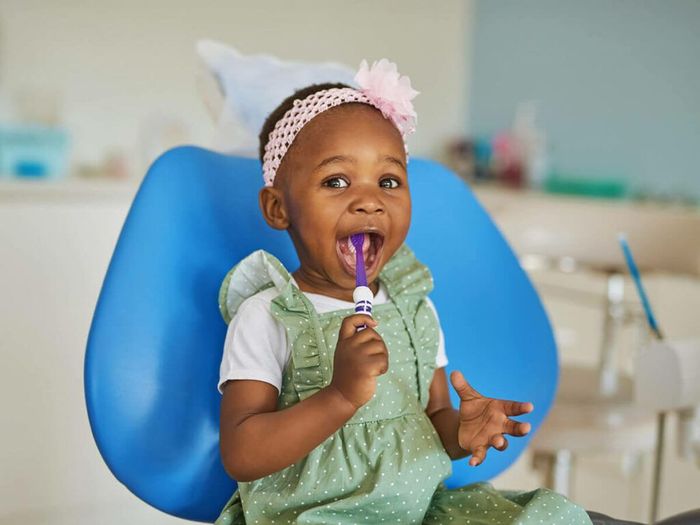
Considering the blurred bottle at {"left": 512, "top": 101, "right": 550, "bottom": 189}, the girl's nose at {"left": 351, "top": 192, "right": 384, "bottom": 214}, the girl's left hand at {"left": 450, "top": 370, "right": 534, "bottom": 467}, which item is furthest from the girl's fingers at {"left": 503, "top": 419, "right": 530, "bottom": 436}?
the blurred bottle at {"left": 512, "top": 101, "right": 550, "bottom": 189}

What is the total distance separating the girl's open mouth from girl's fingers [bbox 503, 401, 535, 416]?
19 centimetres

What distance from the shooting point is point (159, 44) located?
303 centimetres

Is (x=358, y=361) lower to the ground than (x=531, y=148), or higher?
lower

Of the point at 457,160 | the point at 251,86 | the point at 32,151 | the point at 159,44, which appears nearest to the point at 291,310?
the point at 251,86

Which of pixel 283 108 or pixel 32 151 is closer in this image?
pixel 283 108

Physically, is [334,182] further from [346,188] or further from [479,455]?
[479,455]

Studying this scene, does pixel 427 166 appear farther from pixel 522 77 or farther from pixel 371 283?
pixel 522 77

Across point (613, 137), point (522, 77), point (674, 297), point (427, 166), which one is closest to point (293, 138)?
point (427, 166)

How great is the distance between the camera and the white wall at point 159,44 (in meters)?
2.81

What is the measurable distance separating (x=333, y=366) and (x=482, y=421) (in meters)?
0.16

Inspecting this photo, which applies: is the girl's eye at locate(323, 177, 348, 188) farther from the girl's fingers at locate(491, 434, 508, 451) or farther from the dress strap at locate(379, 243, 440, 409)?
the girl's fingers at locate(491, 434, 508, 451)

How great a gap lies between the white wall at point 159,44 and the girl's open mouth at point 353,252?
2.07 m

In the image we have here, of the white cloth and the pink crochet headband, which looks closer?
the pink crochet headband

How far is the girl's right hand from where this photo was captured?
0.83m
